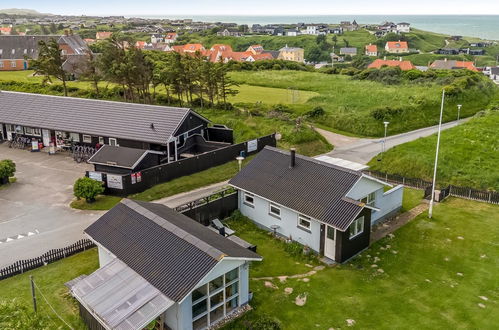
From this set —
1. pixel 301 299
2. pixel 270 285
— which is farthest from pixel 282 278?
pixel 301 299

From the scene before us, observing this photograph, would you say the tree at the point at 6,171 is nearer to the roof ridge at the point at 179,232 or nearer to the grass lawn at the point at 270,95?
the roof ridge at the point at 179,232

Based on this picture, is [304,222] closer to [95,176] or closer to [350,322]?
[350,322]

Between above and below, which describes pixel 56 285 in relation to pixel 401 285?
above

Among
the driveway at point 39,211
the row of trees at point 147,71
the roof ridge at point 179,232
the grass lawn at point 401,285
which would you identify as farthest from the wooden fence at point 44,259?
the row of trees at point 147,71

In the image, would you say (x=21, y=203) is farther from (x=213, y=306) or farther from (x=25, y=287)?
(x=213, y=306)

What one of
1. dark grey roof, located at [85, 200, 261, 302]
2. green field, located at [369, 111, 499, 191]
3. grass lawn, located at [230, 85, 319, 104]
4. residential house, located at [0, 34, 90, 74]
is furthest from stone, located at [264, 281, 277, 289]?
residential house, located at [0, 34, 90, 74]

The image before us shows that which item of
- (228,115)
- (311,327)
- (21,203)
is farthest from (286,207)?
(228,115)

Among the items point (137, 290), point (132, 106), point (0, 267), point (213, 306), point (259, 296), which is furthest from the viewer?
point (132, 106)
